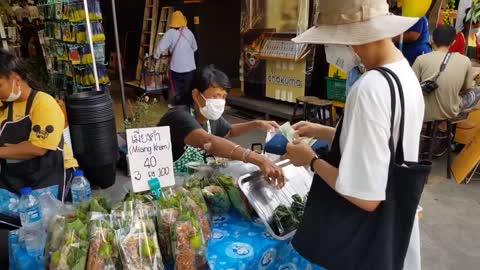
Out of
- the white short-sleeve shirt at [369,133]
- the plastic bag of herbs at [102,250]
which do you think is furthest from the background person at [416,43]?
the plastic bag of herbs at [102,250]

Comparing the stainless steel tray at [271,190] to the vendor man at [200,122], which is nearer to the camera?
the stainless steel tray at [271,190]

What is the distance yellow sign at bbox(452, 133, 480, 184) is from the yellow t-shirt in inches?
155

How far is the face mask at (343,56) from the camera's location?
4.22ft

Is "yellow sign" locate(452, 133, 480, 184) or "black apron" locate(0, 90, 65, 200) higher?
"black apron" locate(0, 90, 65, 200)

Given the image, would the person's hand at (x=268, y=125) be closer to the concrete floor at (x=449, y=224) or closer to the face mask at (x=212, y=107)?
the face mask at (x=212, y=107)

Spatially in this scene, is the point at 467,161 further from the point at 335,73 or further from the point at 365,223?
the point at 365,223

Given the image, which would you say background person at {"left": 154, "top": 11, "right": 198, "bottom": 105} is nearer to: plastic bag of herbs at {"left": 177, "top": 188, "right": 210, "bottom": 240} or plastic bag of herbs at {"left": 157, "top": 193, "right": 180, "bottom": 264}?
plastic bag of herbs at {"left": 177, "top": 188, "right": 210, "bottom": 240}

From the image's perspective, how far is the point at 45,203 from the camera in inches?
64.2

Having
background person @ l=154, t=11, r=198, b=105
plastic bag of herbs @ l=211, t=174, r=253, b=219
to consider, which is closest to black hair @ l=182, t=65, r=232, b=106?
plastic bag of herbs @ l=211, t=174, r=253, b=219

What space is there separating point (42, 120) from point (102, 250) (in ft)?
4.01

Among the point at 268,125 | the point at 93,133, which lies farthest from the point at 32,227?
the point at 93,133

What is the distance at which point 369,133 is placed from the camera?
1.09 m

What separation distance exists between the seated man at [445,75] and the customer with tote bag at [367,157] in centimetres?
326

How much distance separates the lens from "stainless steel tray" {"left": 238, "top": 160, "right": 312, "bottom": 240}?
1619 mm
